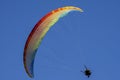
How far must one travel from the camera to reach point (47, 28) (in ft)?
176

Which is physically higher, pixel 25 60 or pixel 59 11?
pixel 59 11

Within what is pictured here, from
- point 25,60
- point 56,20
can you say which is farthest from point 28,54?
point 56,20

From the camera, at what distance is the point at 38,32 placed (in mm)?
53469

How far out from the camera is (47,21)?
5334cm

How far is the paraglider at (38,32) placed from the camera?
53031 mm

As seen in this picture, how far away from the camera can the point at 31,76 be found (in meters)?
54.3

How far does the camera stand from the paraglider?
5303 centimetres

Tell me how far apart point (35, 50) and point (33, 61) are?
1.28 m

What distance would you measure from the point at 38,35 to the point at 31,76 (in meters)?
4.09

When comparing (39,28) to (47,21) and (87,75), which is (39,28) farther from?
(87,75)

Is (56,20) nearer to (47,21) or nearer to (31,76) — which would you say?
(47,21)

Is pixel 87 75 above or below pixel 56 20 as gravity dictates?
below

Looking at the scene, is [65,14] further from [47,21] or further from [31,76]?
[31,76]

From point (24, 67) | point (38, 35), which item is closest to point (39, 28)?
point (38, 35)
